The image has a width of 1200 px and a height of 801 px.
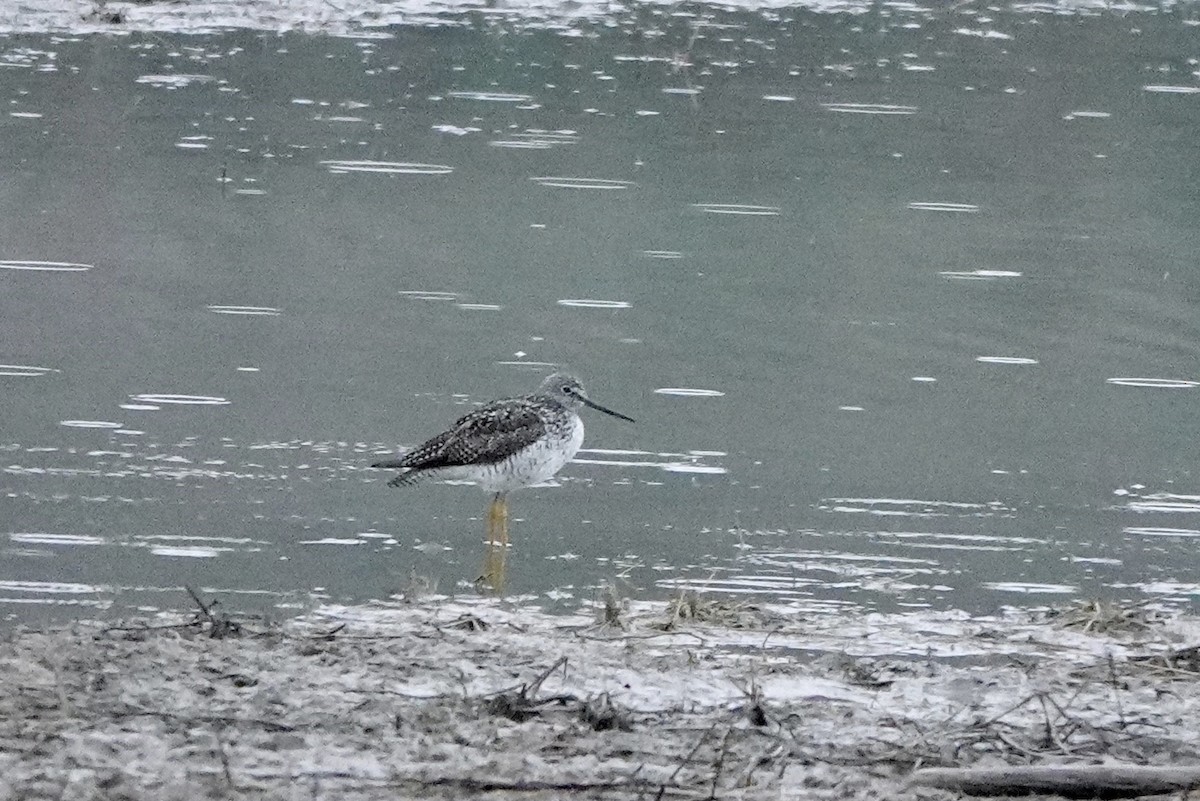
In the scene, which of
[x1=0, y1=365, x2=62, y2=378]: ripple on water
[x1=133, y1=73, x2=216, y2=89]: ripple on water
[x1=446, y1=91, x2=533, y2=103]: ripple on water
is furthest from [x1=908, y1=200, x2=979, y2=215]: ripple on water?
[x1=133, y1=73, x2=216, y2=89]: ripple on water

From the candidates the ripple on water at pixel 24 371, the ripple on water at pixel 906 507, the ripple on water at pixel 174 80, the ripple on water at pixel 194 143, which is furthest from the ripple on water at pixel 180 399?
the ripple on water at pixel 174 80

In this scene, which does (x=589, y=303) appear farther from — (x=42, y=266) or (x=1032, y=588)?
(x=1032, y=588)

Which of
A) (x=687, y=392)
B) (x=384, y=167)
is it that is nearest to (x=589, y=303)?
(x=687, y=392)

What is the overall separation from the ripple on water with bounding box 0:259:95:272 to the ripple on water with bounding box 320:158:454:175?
369 cm

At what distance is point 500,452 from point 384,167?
927 centimetres

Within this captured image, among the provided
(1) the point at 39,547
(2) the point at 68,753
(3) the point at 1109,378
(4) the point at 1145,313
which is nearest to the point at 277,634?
(2) the point at 68,753

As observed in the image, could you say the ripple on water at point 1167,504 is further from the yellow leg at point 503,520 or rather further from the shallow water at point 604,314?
the yellow leg at point 503,520

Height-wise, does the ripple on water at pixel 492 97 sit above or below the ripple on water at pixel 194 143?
below

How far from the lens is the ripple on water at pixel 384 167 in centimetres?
1859

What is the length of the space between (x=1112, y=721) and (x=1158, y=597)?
2.80m

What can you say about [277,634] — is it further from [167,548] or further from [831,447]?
[831,447]

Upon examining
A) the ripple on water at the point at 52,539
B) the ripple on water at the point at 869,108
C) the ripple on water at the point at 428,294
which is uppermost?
the ripple on water at the point at 52,539

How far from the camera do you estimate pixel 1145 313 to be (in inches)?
583

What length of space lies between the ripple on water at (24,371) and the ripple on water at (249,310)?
1.68 meters
